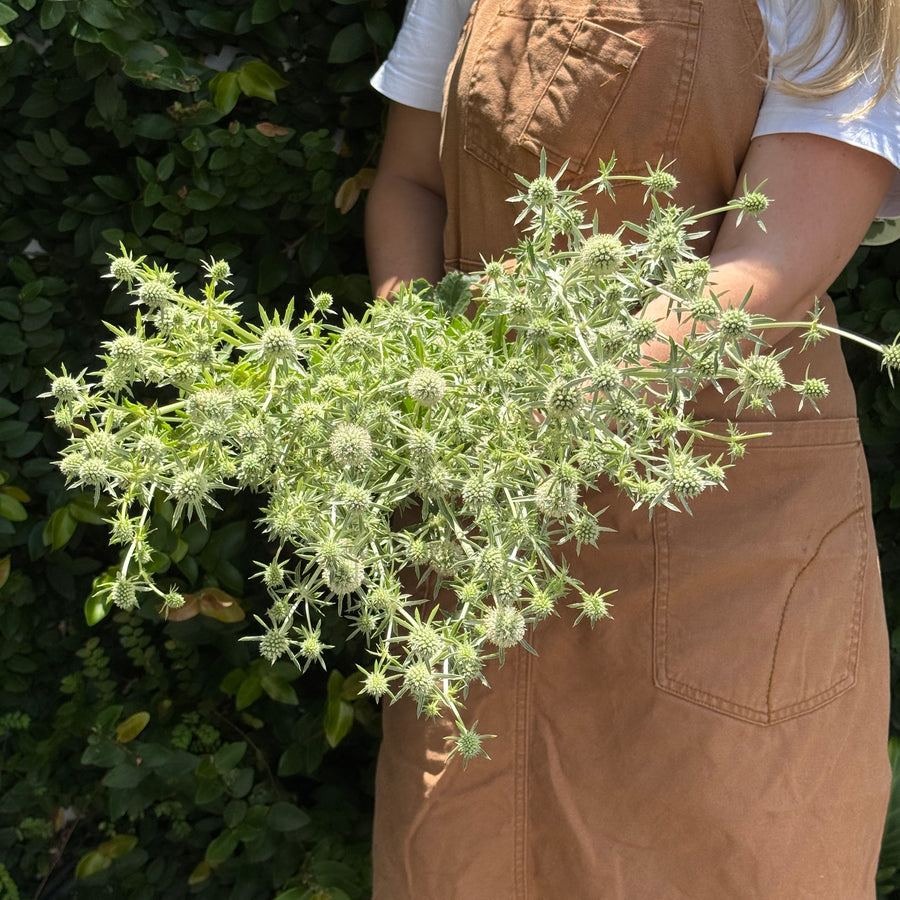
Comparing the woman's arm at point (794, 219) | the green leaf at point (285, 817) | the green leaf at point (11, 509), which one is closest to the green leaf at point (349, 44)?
the woman's arm at point (794, 219)

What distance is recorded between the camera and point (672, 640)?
3.35 ft

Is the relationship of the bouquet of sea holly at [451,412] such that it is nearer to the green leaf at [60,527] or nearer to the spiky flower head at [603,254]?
the spiky flower head at [603,254]

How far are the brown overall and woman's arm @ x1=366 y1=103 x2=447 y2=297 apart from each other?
91mm

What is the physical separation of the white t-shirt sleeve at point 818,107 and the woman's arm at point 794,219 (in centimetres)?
1

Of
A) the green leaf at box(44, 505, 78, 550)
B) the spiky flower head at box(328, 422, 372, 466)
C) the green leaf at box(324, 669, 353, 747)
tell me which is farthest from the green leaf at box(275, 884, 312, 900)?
the spiky flower head at box(328, 422, 372, 466)

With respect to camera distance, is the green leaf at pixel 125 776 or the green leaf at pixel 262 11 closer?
the green leaf at pixel 262 11

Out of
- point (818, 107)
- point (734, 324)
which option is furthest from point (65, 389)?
point (818, 107)

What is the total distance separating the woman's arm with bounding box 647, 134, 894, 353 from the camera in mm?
855

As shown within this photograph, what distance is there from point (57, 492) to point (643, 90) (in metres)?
0.96

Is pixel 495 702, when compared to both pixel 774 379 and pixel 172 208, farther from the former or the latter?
pixel 172 208

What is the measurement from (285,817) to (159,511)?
59 cm

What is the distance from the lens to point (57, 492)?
51.4 inches

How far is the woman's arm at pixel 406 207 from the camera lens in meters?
1.18

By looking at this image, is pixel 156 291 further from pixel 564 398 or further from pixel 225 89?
pixel 225 89
